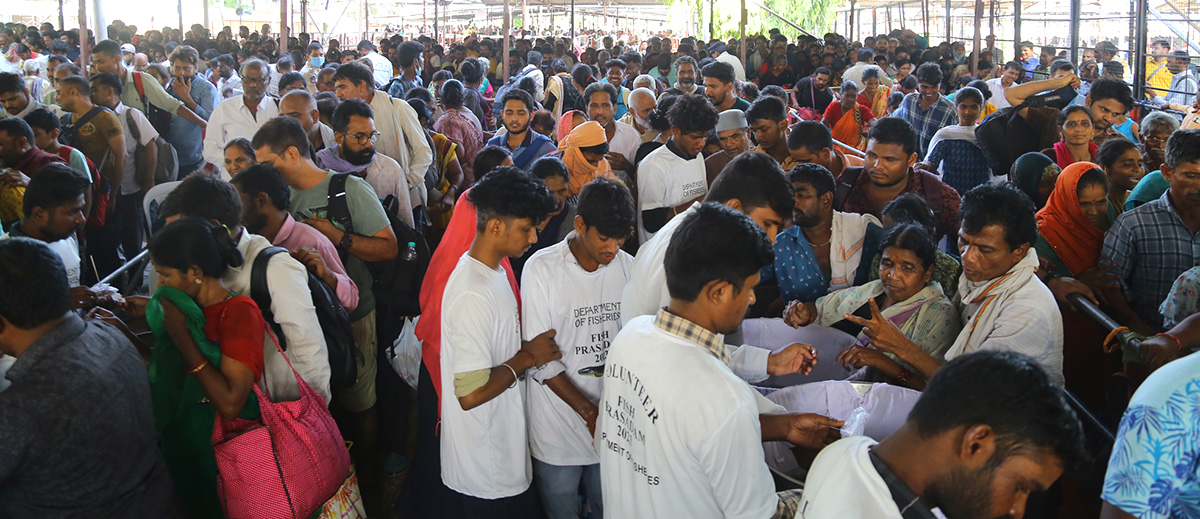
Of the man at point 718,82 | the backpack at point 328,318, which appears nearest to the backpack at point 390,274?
the backpack at point 328,318

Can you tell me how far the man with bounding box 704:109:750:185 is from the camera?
16.6ft

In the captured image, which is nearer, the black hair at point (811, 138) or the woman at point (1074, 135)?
the black hair at point (811, 138)

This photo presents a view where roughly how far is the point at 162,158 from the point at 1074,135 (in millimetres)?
6054

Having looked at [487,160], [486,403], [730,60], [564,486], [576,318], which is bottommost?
[564,486]

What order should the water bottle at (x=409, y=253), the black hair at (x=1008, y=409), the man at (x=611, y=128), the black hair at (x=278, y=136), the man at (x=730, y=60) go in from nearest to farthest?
the black hair at (x=1008, y=409)
the black hair at (x=278, y=136)
the water bottle at (x=409, y=253)
the man at (x=611, y=128)
the man at (x=730, y=60)

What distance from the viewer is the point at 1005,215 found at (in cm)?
279

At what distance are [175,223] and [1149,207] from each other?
353 cm

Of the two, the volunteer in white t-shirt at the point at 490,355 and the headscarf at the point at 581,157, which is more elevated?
the headscarf at the point at 581,157

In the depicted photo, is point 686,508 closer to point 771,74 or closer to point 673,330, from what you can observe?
point 673,330

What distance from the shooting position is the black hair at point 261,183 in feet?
11.3

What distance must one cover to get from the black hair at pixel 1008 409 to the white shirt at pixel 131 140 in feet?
19.5

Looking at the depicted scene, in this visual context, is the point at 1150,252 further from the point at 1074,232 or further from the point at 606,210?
the point at 606,210

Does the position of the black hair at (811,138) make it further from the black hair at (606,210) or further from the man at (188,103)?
the man at (188,103)

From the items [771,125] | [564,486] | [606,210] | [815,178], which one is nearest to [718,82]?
[771,125]
